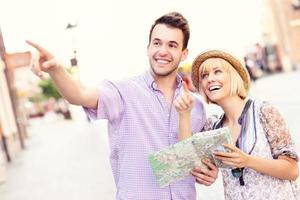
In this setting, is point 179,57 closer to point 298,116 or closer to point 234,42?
point 298,116

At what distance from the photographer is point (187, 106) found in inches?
95.0

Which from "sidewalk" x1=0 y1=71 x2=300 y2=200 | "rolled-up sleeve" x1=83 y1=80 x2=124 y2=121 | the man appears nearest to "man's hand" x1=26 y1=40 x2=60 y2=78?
the man

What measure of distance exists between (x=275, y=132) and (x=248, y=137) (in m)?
0.12

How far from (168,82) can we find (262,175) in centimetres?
63

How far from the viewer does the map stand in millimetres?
2260

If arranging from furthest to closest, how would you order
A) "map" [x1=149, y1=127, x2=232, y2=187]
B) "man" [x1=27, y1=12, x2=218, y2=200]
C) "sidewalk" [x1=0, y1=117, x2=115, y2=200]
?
"sidewalk" [x1=0, y1=117, x2=115, y2=200] < "man" [x1=27, y1=12, x2=218, y2=200] < "map" [x1=149, y1=127, x2=232, y2=187]

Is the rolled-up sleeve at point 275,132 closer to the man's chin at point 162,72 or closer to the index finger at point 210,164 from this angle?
the index finger at point 210,164

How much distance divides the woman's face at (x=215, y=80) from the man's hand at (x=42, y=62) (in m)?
0.72

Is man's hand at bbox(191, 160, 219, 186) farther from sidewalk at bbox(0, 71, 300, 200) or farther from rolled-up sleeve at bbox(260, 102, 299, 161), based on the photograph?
sidewalk at bbox(0, 71, 300, 200)

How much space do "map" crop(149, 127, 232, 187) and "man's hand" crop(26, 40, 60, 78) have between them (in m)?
0.55

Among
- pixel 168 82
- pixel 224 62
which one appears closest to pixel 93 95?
pixel 168 82

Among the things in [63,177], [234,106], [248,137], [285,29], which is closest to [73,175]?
[63,177]

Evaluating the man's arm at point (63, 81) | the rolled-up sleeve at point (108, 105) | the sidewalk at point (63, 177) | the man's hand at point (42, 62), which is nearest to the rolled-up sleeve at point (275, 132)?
the rolled-up sleeve at point (108, 105)

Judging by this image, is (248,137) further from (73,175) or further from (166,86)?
(73,175)
